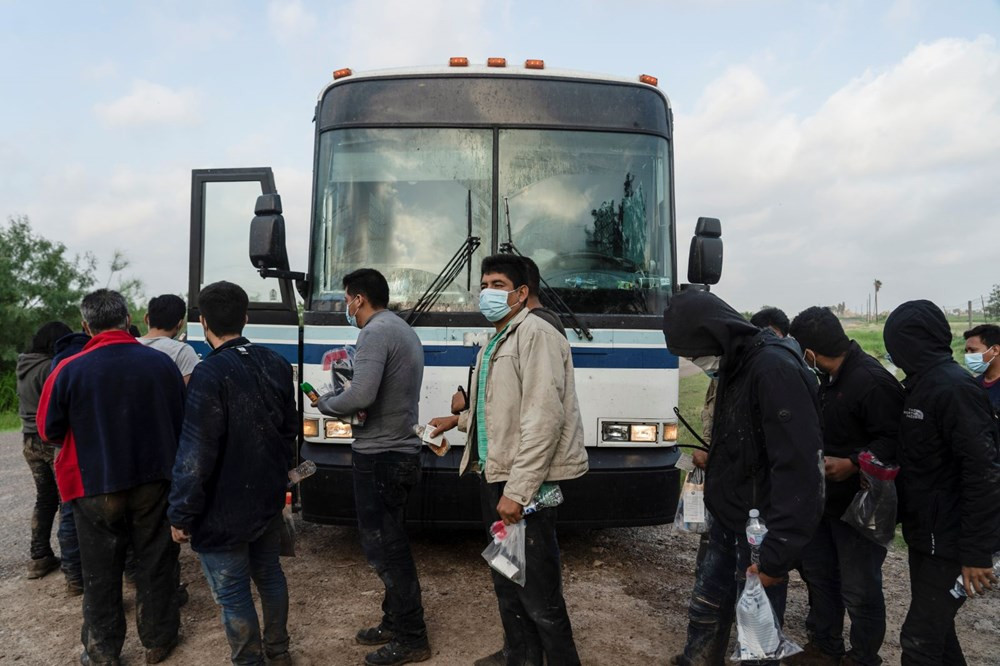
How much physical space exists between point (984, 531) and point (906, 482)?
37 cm

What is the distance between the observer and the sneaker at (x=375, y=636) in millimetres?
4328

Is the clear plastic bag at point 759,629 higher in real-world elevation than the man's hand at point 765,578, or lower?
lower

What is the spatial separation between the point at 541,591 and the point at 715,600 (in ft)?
2.58

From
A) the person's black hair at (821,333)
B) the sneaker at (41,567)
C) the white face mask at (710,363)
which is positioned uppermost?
the person's black hair at (821,333)

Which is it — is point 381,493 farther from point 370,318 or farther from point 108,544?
point 108,544

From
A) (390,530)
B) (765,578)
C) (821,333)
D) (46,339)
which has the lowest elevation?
(390,530)

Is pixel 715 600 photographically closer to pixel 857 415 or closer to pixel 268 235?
pixel 857 415

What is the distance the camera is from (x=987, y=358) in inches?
217

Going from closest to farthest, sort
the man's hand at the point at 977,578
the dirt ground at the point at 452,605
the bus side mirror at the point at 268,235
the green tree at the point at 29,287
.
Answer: the man's hand at the point at 977,578
the dirt ground at the point at 452,605
the bus side mirror at the point at 268,235
the green tree at the point at 29,287

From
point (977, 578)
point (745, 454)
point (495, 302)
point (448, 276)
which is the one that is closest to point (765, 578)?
point (745, 454)

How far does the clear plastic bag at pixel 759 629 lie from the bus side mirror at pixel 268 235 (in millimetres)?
3628

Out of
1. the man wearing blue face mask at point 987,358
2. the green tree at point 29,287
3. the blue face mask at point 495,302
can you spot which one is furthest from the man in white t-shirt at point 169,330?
the green tree at point 29,287

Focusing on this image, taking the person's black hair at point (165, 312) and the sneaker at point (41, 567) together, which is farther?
the sneaker at point (41, 567)

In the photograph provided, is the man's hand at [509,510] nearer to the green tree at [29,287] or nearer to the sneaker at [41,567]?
the sneaker at [41,567]
